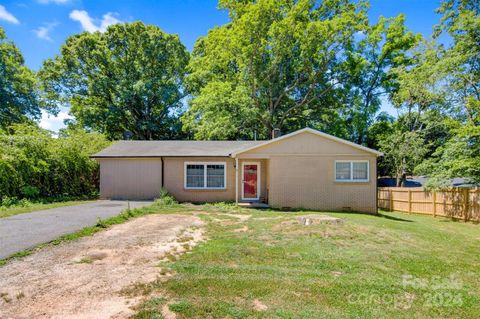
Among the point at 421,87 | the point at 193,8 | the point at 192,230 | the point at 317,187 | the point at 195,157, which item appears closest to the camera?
the point at 192,230

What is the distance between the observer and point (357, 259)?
5711 millimetres

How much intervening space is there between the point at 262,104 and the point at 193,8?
34.5 feet

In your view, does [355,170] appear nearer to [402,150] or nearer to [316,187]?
[316,187]

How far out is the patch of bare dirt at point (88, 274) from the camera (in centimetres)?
356

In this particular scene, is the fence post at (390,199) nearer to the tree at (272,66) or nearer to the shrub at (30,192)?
the tree at (272,66)

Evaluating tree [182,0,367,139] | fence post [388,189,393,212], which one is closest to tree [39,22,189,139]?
tree [182,0,367,139]

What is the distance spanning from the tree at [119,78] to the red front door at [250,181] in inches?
656

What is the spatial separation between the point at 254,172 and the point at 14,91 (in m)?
27.6

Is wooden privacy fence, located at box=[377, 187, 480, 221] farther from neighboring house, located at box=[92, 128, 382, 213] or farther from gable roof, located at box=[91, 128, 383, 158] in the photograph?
gable roof, located at box=[91, 128, 383, 158]

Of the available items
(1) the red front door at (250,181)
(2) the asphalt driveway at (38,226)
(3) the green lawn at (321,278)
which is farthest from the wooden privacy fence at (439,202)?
(2) the asphalt driveway at (38,226)

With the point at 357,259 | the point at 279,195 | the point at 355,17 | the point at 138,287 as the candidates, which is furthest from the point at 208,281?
the point at 355,17

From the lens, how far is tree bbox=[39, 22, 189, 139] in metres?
28.0

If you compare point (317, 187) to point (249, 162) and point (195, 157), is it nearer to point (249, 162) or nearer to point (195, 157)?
point (249, 162)

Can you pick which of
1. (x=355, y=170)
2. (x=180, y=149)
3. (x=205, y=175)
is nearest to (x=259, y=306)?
(x=355, y=170)
